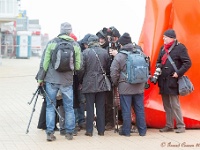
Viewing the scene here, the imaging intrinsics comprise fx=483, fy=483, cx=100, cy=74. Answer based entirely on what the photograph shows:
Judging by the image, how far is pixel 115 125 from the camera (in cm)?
858

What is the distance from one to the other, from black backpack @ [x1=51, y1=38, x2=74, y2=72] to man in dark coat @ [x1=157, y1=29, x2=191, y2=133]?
5.27 feet

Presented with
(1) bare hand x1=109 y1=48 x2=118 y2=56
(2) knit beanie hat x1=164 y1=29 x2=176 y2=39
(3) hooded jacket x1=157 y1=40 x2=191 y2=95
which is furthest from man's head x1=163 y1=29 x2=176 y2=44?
(1) bare hand x1=109 y1=48 x2=118 y2=56

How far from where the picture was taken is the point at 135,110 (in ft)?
26.6

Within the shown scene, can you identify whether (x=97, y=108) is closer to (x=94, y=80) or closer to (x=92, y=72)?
(x=94, y=80)

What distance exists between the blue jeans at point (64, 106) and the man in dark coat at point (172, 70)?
5.24 ft

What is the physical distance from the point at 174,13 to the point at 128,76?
1.66m

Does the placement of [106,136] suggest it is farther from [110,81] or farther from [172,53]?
[172,53]

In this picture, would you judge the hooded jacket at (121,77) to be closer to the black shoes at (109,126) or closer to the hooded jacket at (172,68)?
the hooded jacket at (172,68)

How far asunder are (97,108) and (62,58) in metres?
1.23

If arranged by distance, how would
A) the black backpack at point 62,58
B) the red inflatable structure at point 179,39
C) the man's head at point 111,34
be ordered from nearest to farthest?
the black backpack at point 62,58 → the red inflatable structure at point 179,39 → the man's head at point 111,34

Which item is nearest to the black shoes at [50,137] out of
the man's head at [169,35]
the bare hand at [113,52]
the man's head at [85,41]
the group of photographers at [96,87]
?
the group of photographers at [96,87]

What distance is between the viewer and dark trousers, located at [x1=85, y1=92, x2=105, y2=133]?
805cm

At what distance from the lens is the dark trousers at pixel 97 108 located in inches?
317

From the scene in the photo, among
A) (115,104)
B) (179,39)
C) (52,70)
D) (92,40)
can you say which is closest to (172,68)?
(179,39)
